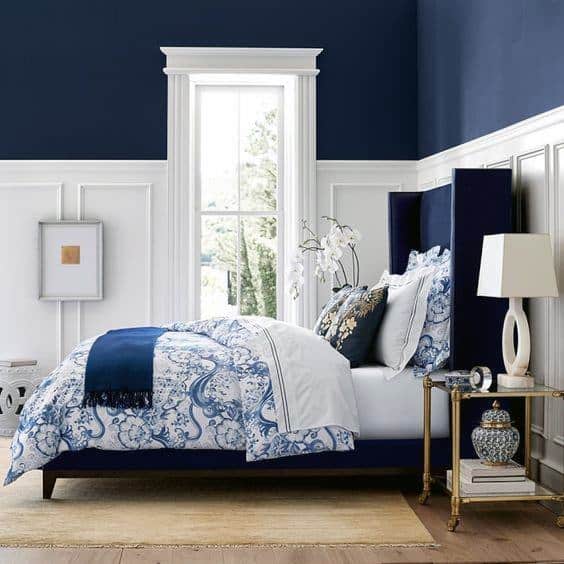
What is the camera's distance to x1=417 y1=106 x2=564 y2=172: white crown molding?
3.76m

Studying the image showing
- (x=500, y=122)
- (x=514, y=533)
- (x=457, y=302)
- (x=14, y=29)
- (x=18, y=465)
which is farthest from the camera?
(x=14, y=29)

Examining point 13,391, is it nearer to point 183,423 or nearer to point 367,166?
point 183,423

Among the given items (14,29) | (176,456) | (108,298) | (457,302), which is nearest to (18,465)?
(176,456)

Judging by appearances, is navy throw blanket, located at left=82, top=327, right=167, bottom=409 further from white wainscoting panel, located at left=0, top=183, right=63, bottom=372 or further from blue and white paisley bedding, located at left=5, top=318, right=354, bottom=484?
white wainscoting panel, located at left=0, top=183, right=63, bottom=372

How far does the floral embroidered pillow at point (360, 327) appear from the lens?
163 inches

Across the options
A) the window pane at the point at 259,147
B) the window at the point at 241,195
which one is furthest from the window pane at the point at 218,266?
the window pane at the point at 259,147

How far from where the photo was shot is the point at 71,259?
6113 millimetres

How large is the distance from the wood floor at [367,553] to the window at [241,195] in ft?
10.2

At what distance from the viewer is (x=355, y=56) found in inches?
244

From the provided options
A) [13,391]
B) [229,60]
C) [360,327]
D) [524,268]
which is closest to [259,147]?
[229,60]

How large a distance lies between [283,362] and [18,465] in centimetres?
120

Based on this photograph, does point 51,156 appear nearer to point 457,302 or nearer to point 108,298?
point 108,298

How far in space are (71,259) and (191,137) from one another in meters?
1.19

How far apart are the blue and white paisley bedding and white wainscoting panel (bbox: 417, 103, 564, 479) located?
2.86ft
